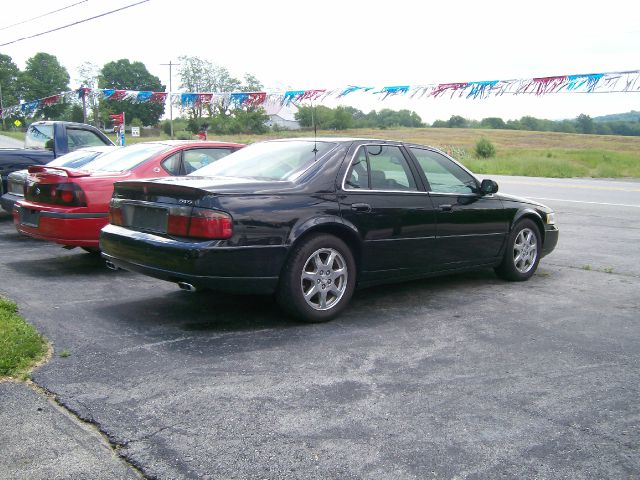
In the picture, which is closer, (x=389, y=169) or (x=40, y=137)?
(x=389, y=169)

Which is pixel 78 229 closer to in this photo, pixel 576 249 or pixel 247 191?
pixel 247 191

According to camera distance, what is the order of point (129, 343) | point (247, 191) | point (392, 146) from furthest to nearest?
point (392, 146)
point (247, 191)
point (129, 343)

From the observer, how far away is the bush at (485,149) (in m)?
43.8

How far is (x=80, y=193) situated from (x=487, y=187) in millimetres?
4272

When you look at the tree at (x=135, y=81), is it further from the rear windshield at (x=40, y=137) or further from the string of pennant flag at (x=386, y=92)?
the rear windshield at (x=40, y=137)

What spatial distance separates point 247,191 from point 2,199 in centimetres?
587

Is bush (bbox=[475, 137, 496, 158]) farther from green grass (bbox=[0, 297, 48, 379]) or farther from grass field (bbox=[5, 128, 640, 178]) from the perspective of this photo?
green grass (bbox=[0, 297, 48, 379])

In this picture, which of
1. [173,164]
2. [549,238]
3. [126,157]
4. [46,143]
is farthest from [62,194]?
[549,238]

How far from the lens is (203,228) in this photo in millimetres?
4844

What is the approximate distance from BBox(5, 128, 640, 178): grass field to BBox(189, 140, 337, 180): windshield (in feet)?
39.6

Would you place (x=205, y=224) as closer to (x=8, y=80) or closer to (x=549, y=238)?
(x=549, y=238)

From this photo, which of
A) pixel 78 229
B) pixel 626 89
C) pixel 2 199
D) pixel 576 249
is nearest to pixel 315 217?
pixel 78 229

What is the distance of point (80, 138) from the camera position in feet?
39.0

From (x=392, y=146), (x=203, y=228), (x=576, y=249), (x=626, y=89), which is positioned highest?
(x=626, y=89)
